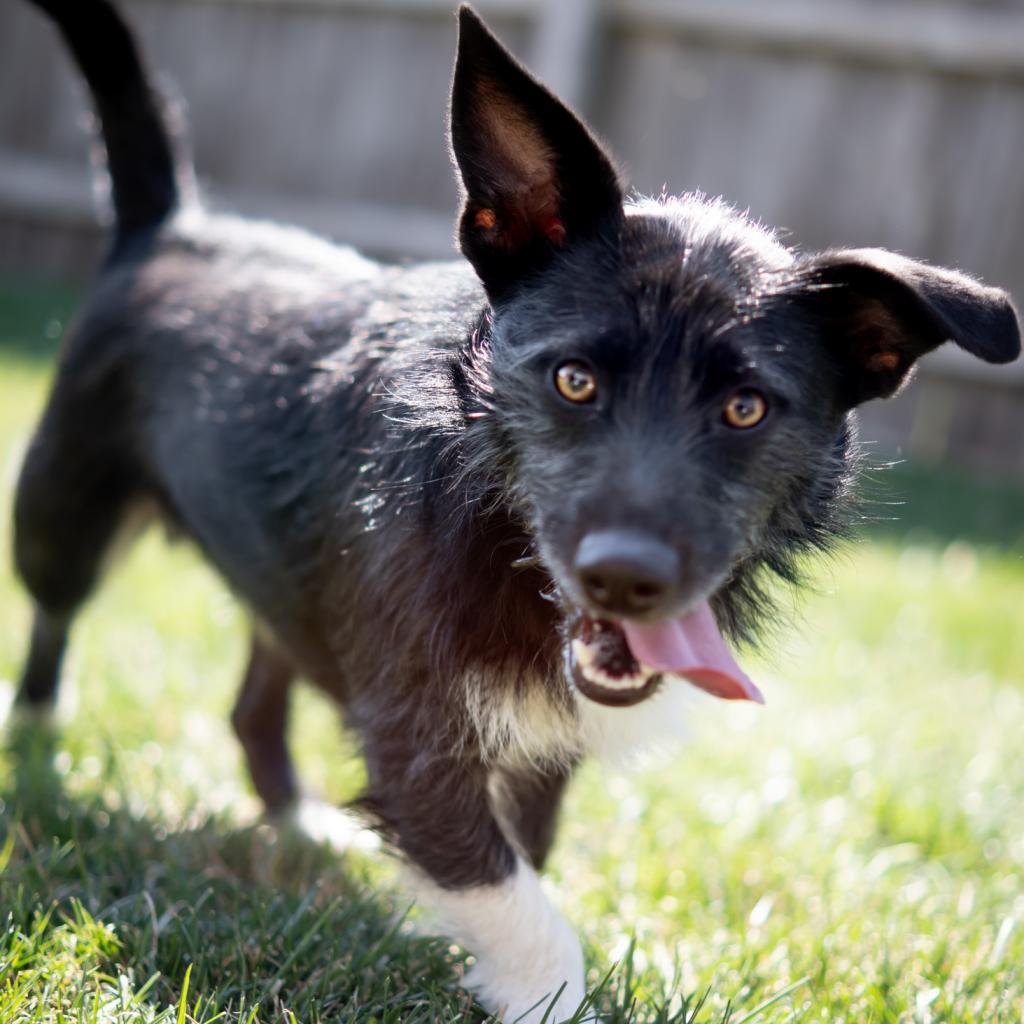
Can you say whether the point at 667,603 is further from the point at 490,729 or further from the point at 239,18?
the point at 239,18

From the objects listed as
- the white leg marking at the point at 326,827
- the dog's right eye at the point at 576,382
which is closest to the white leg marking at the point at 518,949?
the white leg marking at the point at 326,827

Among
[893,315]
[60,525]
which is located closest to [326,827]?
[60,525]

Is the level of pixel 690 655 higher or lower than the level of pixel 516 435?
lower

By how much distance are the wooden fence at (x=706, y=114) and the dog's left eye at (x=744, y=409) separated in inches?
198

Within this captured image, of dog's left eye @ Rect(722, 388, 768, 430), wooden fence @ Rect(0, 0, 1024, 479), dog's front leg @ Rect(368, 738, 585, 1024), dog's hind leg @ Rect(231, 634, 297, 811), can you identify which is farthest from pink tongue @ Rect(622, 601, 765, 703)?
wooden fence @ Rect(0, 0, 1024, 479)

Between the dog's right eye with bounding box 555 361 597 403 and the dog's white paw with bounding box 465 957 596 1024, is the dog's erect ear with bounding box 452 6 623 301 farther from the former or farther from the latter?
the dog's white paw with bounding box 465 957 596 1024

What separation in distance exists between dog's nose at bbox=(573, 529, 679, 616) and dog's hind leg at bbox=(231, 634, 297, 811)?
5.52ft

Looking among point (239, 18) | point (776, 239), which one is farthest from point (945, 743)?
point (239, 18)

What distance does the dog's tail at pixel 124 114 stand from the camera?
131 inches

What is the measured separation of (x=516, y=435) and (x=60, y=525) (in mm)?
1705

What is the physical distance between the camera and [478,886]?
2229mm

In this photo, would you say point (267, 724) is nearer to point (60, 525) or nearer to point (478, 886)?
point (60, 525)

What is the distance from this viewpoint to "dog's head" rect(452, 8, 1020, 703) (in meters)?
1.97

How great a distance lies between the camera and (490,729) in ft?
7.47
